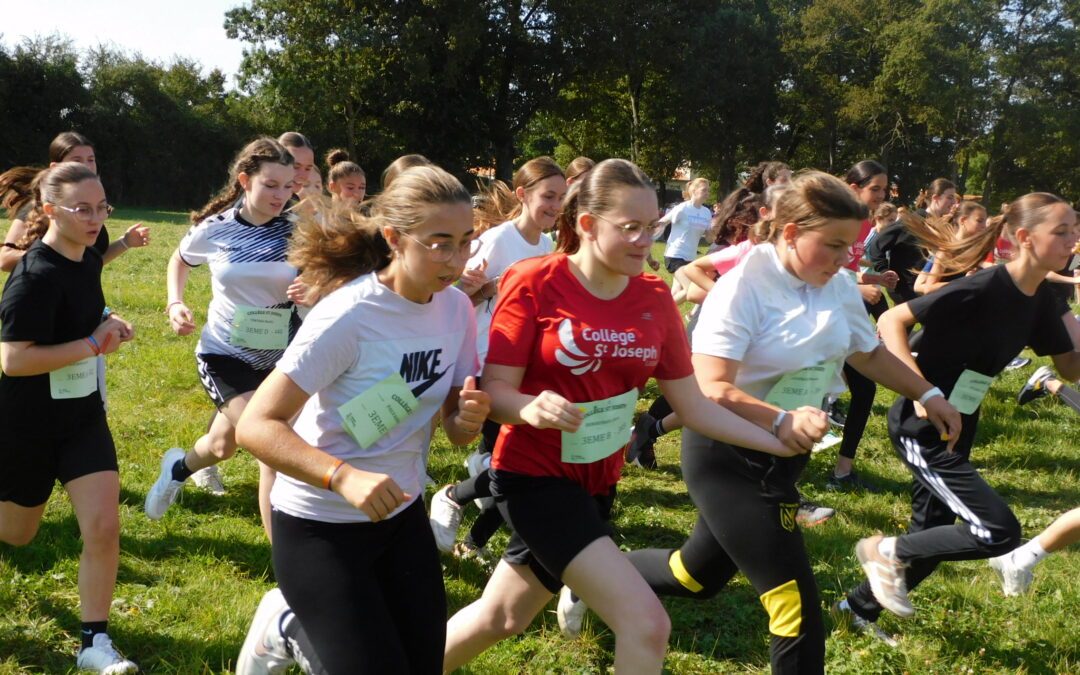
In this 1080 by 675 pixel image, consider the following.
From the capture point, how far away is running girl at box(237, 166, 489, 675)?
7.73 feet

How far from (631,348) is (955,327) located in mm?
1973

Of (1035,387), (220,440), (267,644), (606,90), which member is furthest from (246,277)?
(606,90)

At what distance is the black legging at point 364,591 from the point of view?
2346 mm

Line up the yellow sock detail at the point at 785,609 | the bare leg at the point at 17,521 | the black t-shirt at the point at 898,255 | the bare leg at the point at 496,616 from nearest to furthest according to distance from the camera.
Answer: the yellow sock detail at the point at 785,609
the bare leg at the point at 496,616
the bare leg at the point at 17,521
the black t-shirt at the point at 898,255

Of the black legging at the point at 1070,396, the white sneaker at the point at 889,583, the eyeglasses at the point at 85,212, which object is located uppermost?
the eyeglasses at the point at 85,212

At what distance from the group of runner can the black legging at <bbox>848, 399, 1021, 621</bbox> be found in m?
0.01

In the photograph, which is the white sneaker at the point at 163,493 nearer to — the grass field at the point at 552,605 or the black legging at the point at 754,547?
the grass field at the point at 552,605

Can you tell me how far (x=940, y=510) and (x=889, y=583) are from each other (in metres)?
0.58

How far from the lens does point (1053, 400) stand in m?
8.55

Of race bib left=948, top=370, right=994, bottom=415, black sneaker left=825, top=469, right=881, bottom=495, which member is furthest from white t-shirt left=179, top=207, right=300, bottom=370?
black sneaker left=825, top=469, right=881, bottom=495

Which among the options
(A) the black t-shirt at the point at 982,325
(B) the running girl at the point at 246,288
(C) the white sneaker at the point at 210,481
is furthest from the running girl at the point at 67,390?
(A) the black t-shirt at the point at 982,325

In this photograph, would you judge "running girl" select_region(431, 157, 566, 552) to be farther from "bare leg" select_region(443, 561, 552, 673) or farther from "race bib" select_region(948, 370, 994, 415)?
"race bib" select_region(948, 370, 994, 415)

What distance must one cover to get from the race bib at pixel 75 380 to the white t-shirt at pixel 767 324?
2.37 metres

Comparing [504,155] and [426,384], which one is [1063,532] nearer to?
[426,384]
